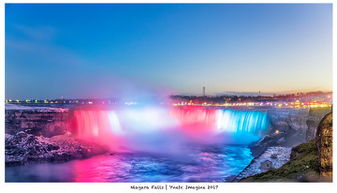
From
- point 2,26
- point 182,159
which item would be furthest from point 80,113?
point 2,26

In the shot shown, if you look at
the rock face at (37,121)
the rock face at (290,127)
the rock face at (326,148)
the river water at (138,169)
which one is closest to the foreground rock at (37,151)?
the river water at (138,169)

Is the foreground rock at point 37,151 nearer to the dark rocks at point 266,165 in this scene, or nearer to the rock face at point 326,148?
the dark rocks at point 266,165

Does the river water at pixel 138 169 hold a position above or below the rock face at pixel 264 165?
below

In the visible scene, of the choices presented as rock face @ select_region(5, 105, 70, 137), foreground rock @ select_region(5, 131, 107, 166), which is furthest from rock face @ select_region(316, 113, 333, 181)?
rock face @ select_region(5, 105, 70, 137)

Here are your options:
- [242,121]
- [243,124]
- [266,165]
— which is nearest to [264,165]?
[266,165]

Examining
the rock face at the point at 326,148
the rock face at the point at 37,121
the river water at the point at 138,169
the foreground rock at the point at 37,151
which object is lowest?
the river water at the point at 138,169

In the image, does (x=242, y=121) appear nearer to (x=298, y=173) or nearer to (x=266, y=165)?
(x=266, y=165)

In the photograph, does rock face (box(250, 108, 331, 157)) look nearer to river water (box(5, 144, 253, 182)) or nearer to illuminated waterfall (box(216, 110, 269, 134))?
illuminated waterfall (box(216, 110, 269, 134))
